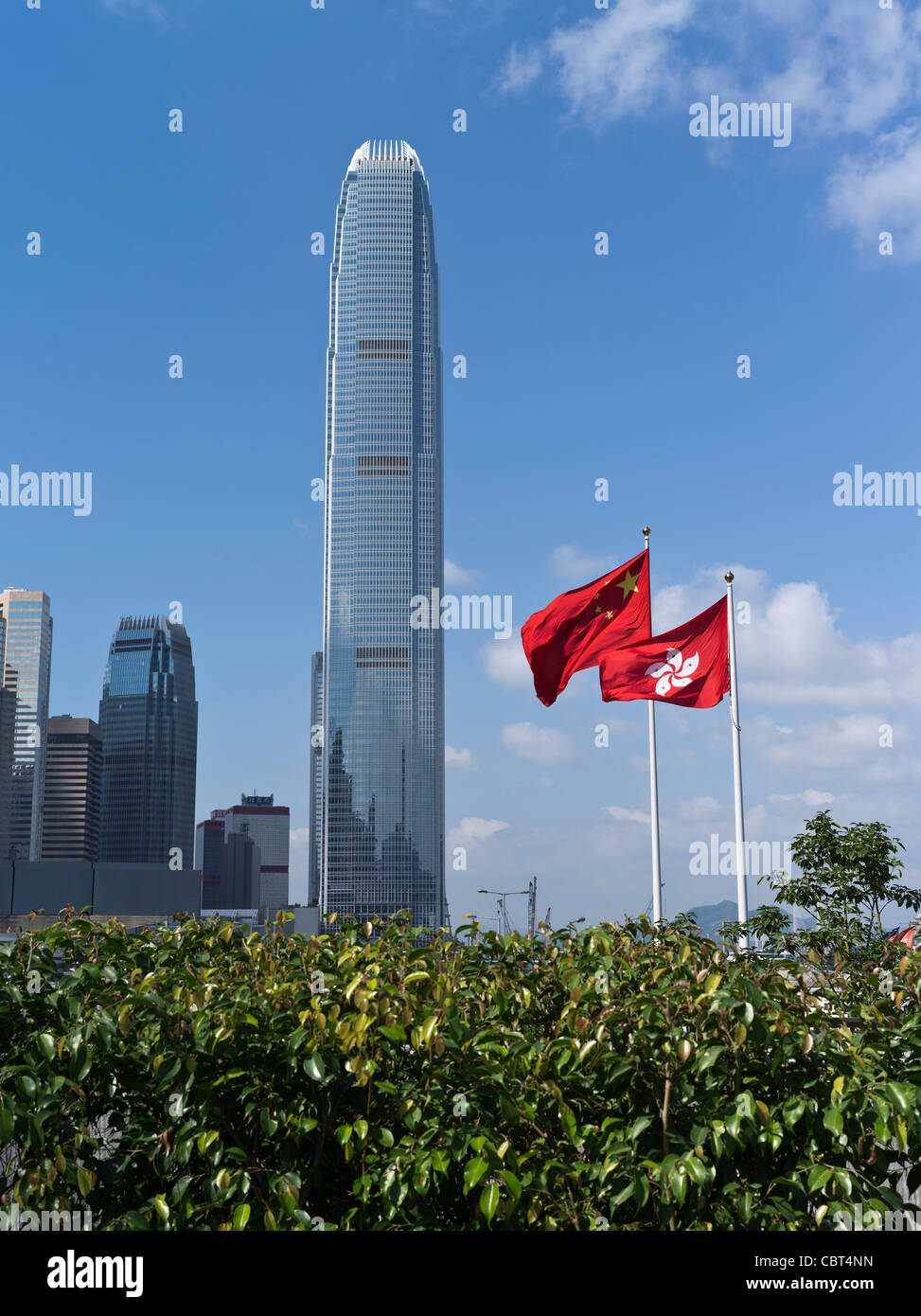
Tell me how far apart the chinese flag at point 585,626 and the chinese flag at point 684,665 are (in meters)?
0.77

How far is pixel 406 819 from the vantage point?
198 metres

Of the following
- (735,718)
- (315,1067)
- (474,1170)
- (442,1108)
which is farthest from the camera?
(735,718)

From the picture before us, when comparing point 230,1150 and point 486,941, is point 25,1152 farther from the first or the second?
point 486,941

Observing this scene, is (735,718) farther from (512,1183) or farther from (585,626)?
(512,1183)

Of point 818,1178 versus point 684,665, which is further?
point 684,665

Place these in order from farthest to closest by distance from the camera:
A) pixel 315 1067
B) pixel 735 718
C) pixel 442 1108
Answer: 1. pixel 735 718
2. pixel 442 1108
3. pixel 315 1067

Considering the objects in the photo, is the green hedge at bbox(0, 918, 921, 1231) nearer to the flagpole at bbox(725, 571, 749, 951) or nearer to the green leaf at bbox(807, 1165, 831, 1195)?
the green leaf at bbox(807, 1165, 831, 1195)

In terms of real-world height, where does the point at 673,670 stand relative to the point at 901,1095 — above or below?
above

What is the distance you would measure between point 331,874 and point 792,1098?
198580 millimetres

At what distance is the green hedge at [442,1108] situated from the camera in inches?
157

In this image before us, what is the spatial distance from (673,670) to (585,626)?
1.64m

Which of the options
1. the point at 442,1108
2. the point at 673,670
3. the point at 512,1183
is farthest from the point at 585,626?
the point at 512,1183

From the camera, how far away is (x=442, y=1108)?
418 cm
